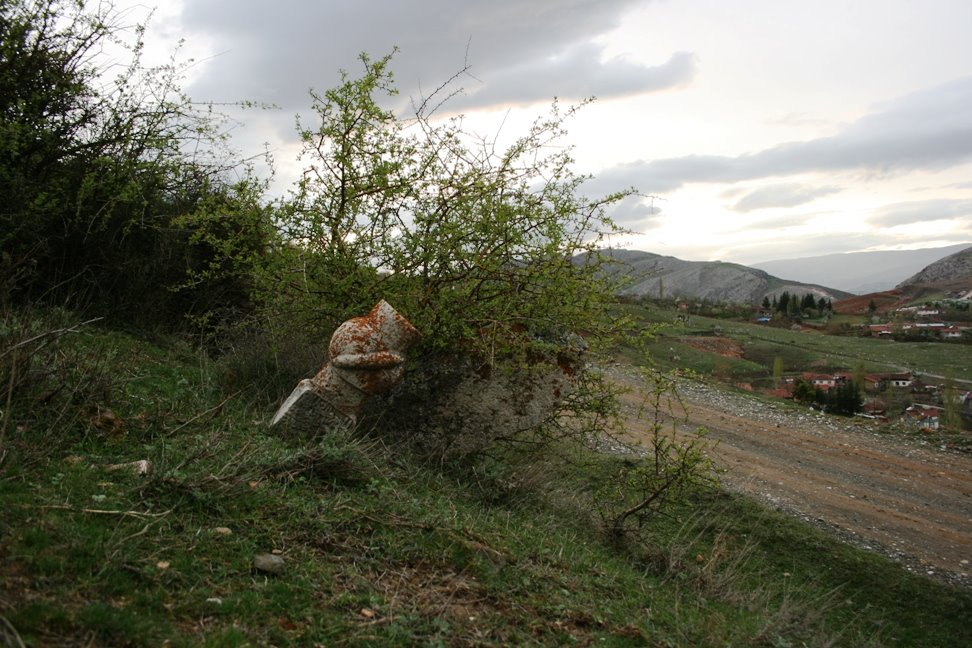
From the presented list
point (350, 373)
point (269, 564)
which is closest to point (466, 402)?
point (350, 373)

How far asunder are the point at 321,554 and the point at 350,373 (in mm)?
2233

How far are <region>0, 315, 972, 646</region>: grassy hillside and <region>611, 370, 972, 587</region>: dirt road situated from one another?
80 cm

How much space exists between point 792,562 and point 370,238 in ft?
18.3

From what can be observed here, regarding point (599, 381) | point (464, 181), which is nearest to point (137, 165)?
point (464, 181)

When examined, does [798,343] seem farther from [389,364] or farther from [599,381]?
[389,364]

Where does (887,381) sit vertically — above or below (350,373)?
below

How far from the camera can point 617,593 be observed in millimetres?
4918

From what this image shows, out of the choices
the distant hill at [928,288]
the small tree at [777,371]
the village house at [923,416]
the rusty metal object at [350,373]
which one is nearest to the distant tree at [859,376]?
the village house at [923,416]

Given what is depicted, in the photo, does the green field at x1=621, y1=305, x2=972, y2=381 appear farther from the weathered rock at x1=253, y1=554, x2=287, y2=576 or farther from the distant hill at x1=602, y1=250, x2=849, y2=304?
the weathered rock at x1=253, y1=554, x2=287, y2=576

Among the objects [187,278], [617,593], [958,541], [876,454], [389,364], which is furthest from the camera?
[876,454]

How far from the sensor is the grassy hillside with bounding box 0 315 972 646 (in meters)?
3.26

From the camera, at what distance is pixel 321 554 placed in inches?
162

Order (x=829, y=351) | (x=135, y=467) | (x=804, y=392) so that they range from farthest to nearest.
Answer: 1. (x=829, y=351)
2. (x=804, y=392)
3. (x=135, y=467)

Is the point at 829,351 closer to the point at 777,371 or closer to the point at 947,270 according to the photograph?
the point at 777,371
